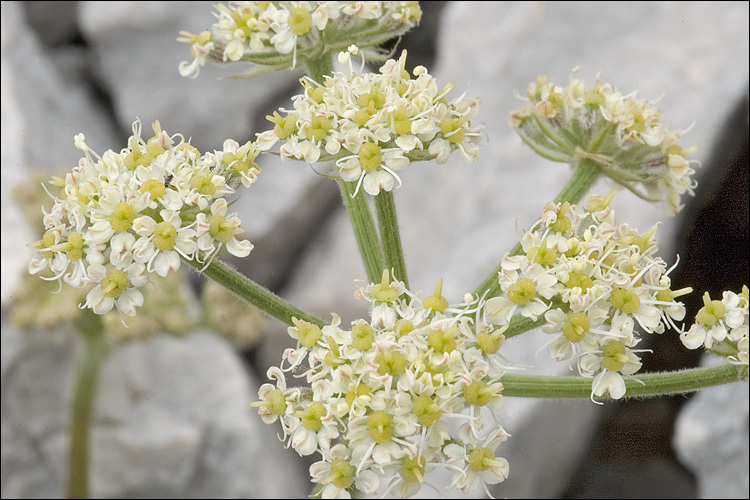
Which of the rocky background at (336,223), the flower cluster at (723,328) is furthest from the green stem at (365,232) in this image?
the rocky background at (336,223)

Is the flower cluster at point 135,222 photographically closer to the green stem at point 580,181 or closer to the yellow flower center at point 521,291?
the yellow flower center at point 521,291

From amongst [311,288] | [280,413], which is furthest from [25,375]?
[280,413]

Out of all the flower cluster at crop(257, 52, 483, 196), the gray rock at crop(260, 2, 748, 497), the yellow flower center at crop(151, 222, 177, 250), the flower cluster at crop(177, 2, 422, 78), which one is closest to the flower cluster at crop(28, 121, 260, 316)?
the yellow flower center at crop(151, 222, 177, 250)

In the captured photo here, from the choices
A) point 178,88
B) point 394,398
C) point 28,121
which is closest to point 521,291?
point 394,398

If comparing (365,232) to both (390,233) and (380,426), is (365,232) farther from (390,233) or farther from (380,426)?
(380,426)

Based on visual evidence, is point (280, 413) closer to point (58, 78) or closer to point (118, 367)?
point (118, 367)

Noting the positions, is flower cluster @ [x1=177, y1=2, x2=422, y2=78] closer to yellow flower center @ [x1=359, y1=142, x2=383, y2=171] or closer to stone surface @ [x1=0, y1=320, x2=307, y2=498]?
yellow flower center @ [x1=359, y1=142, x2=383, y2=171]
